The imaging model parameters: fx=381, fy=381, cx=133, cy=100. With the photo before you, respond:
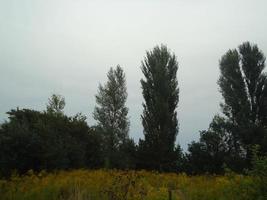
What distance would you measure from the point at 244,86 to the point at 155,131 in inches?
339

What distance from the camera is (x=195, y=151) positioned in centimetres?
2405

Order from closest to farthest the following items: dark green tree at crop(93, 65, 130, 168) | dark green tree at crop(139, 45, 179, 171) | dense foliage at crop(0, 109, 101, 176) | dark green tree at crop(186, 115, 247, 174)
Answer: dense foliage at crop(0, 109, 101, 176) → dark green tree at crop(186, 115, 247, 174) → dark green tree at crop(139, 45, 179, 171) → dark green tree at crop(93, 65, 130, 168)

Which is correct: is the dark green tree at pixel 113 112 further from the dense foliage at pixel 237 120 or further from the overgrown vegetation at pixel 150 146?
the dense foliage at pixel 237 120

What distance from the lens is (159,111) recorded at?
28641mm

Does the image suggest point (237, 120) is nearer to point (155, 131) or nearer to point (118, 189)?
point (155, 131)

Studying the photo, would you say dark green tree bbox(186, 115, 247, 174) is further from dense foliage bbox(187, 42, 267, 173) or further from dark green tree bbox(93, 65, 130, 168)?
dark green tree bbox(93, 65, 130, 168)

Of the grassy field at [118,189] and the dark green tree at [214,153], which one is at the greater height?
the dark green tree at [214,153]

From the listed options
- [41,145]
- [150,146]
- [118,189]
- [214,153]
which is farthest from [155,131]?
[118,189]

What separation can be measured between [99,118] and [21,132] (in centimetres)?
2196

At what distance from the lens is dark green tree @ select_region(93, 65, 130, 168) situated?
34.2 meters

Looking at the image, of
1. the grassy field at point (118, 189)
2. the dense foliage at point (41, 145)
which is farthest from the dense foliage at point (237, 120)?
the grassy field at point (118, 189)

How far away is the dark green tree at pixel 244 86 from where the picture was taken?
95.4 ft

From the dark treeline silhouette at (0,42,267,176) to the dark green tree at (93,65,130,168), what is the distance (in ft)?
0.30

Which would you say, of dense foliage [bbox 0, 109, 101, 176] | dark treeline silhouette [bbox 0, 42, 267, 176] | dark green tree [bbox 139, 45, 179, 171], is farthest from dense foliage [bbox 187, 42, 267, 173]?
dense foliage [bbox 0, 109, 101, 176]
